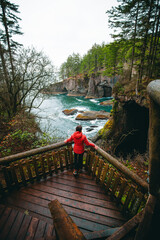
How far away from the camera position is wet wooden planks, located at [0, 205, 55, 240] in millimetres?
2061

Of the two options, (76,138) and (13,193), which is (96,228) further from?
(13,193)

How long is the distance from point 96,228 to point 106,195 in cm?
88

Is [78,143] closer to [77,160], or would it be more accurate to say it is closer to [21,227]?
[77,160]

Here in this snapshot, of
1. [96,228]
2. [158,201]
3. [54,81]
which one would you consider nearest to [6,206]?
[96,228]

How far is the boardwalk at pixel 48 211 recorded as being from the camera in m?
2.19

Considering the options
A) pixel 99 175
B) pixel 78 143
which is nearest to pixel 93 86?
pixel 78 143

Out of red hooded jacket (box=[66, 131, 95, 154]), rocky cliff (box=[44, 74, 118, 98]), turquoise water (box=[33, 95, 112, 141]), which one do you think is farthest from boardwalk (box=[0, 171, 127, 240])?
rocky cliff (box=[44, 74, 118, 98])

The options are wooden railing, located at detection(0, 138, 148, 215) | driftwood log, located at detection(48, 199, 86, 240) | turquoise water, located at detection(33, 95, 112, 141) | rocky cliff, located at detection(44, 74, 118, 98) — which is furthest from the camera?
rocky cliff, located at detection(44, 74, 118, 98)

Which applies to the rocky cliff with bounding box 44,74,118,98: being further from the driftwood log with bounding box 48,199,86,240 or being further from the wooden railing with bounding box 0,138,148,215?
the driftwood log with bounding box 48,199,86,240

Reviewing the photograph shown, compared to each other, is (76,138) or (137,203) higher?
(76,138)

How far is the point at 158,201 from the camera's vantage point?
0.95m

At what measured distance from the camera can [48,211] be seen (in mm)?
2564

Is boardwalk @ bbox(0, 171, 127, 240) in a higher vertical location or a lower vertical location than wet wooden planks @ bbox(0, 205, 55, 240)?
lower

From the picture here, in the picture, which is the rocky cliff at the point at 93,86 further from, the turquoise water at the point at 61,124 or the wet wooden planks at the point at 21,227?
the wet wooden planks at the point at 21,227
